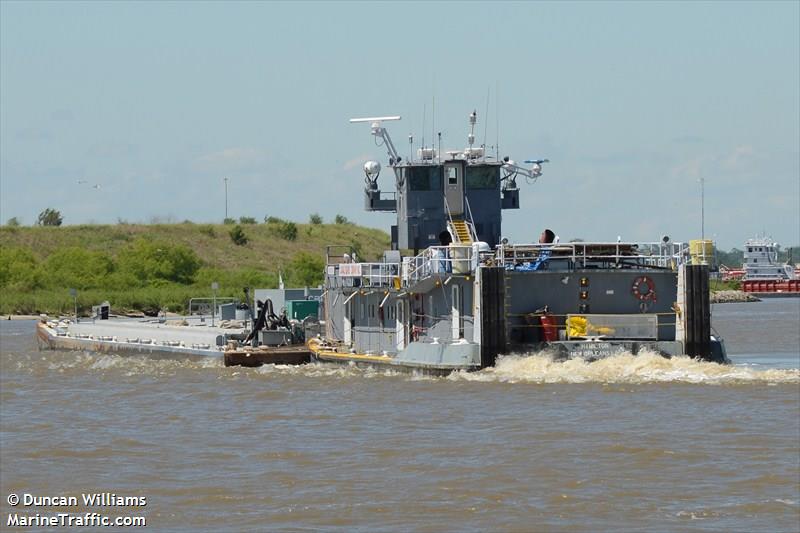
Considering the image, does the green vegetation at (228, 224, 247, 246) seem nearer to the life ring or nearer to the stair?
the stair

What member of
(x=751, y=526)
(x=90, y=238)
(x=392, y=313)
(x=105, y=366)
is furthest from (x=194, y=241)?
(x=751, y=526)

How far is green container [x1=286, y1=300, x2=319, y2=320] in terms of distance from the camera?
4625cm

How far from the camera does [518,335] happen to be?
32.2m

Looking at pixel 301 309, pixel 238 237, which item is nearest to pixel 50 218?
pixel 238 237

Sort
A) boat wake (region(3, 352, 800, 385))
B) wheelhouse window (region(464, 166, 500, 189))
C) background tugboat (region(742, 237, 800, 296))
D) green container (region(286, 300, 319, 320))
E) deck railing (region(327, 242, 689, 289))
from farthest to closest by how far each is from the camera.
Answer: background tugboat (region(742, 237, 800, 296)) < green container (region(286, 300, 319, 320)) < wheelhouse window (region(464, 166, 500, 189)) < deck railing (region(327, 242, 689, 289)) < boat wake (region(3, 352, 800, 385))

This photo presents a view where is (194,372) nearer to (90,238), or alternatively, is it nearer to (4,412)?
(4,412)

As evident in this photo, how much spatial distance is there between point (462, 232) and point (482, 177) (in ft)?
5.71

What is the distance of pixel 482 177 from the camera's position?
37.0 metres

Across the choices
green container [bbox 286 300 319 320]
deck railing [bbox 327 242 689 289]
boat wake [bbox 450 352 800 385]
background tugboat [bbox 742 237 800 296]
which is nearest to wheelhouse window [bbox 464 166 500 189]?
deck railing [bbox 327 242 689 289]

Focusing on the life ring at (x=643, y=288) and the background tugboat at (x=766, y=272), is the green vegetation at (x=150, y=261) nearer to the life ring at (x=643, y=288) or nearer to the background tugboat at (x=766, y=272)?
the background tugboat at (x=766, y=272)

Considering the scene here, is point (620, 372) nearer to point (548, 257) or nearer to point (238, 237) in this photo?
point (548, 257)

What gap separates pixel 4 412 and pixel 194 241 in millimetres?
97642

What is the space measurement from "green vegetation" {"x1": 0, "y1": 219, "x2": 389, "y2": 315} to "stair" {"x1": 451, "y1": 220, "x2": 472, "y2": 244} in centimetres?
5346

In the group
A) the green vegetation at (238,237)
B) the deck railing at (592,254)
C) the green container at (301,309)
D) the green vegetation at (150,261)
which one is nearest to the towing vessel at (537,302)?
the deck railing at (592,254)
